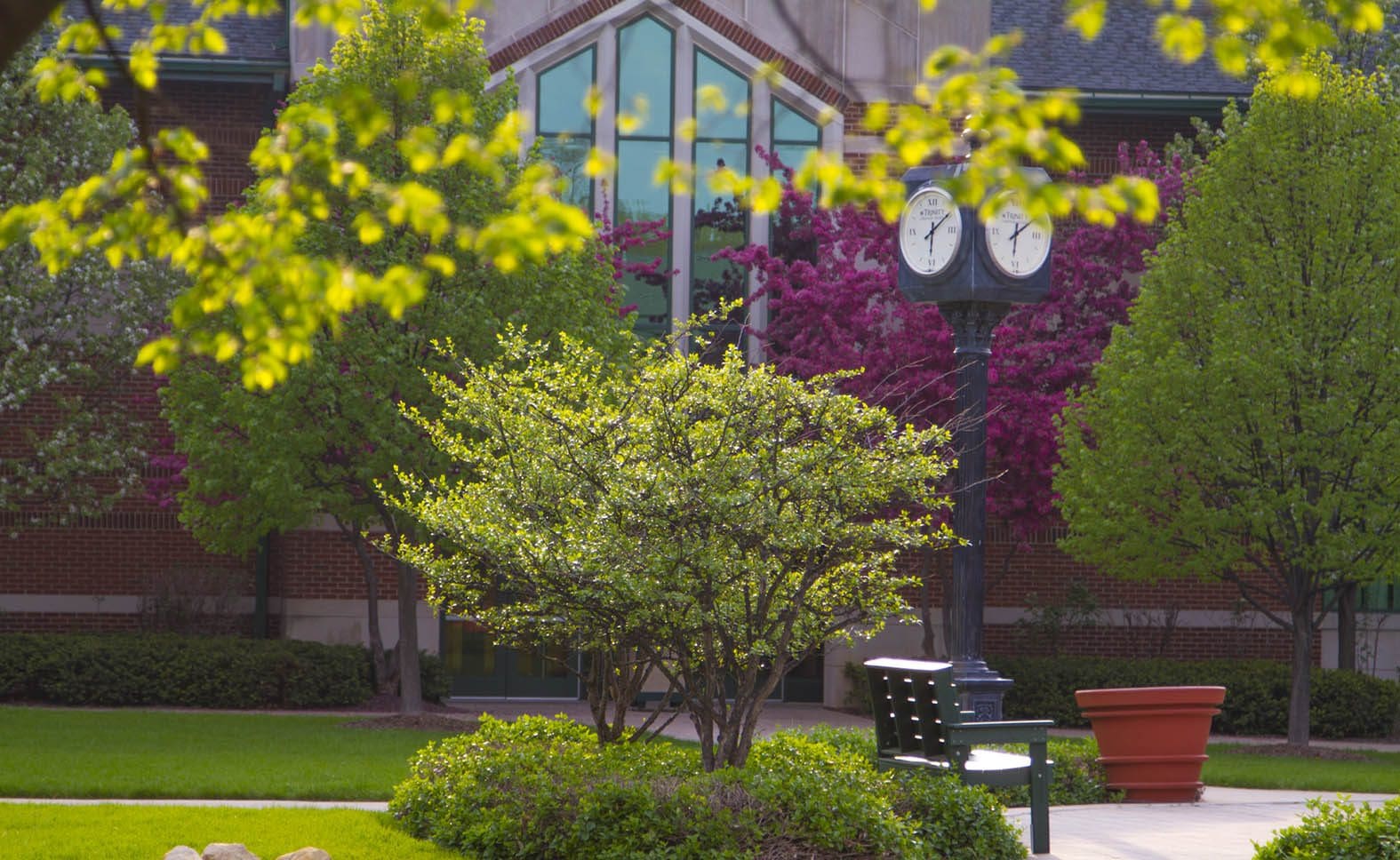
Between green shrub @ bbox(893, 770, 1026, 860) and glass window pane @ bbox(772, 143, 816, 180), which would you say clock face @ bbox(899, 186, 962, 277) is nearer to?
green shrub @ bbox(893, 770, 1026, 860)

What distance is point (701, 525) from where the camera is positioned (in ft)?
28.3

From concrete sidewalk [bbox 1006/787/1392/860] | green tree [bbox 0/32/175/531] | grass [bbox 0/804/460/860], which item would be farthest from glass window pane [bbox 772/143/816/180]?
grass [bbox 0/804/460/860]

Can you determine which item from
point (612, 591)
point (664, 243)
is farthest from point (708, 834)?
point (664, 243)

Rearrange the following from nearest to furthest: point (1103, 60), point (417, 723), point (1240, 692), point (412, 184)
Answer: point (412, 184) → point (417, 723) → point (1240, 692) → point (1103, 60)

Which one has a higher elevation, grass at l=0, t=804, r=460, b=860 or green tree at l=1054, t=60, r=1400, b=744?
green tree at l=1054, t=60, r=1400, b=744

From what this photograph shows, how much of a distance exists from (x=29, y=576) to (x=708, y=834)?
1617 cm

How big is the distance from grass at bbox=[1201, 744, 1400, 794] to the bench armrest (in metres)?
4.97

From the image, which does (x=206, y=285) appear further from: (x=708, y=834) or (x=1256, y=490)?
(x=1256, y=490)

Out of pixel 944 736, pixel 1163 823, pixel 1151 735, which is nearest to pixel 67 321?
pixel 1151 735

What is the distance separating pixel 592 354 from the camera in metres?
10.5

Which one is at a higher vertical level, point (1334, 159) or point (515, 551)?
point (1334, 159)

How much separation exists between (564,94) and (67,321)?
6.89 m

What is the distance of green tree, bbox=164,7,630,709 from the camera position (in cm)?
1603

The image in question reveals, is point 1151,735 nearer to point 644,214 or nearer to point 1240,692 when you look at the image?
point 1240,692
